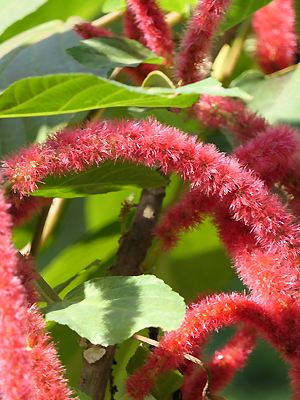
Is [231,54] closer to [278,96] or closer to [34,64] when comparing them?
[278,96]

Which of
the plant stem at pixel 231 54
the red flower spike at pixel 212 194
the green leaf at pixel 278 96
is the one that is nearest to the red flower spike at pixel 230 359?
the red flower spike at pixel 212 194

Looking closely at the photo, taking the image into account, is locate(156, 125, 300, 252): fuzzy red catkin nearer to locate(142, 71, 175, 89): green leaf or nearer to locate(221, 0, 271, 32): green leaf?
locate(142, 71, 175, 89): green leaf

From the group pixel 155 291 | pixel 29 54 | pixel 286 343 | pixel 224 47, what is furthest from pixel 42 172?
pixel 224 47

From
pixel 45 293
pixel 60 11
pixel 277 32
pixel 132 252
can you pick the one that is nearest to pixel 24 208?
pixel 45 293

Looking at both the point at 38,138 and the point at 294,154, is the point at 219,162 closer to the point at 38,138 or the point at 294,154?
the point at 294,154

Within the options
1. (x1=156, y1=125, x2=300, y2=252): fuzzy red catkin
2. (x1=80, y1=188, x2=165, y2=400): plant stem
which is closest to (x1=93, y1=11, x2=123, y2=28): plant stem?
(x1=80, y1=188, x2=165, y2=400): plant stem

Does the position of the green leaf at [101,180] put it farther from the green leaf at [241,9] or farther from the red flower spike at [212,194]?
the green leaf at [241,9]
